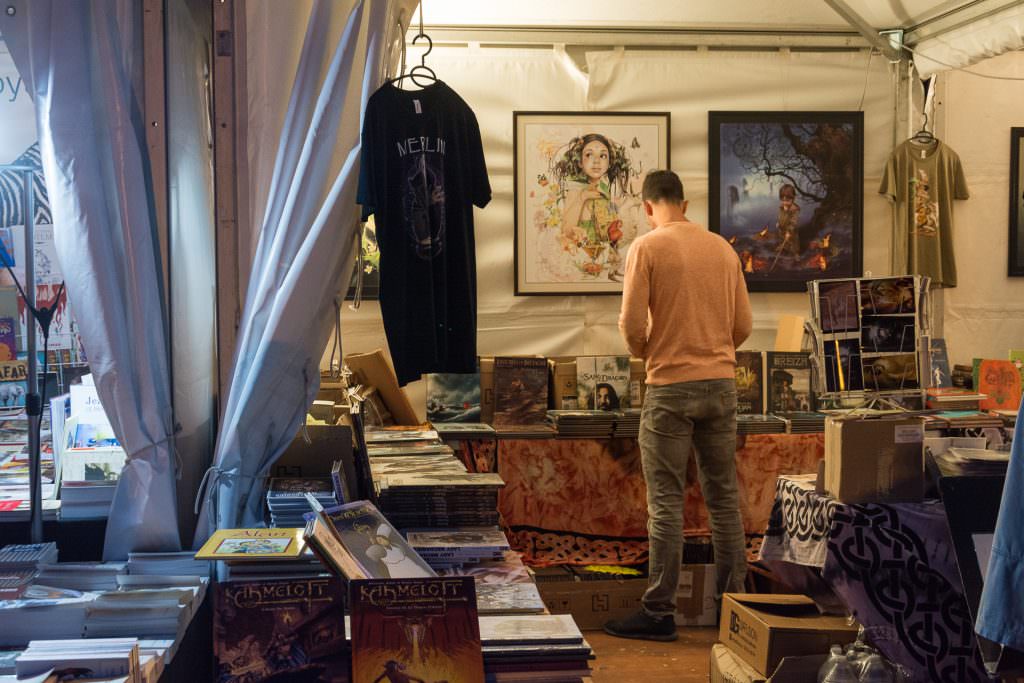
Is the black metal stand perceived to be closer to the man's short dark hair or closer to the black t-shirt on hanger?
the black t-shirt on hanger

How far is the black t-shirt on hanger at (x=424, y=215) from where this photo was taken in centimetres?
263

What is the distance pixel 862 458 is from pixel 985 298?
3204mm

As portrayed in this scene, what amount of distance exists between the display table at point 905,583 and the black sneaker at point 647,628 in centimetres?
132

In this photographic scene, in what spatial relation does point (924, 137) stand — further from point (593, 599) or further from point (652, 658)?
point (652, 658)

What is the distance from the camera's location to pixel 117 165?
8.25 feet

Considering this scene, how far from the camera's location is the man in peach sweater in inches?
158

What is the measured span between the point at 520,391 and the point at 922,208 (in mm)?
2394

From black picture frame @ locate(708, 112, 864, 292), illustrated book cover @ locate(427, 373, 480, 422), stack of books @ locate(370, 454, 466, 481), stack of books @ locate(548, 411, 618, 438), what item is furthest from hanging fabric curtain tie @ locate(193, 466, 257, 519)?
black picture frame @ locate(708, 112, 864, 292)

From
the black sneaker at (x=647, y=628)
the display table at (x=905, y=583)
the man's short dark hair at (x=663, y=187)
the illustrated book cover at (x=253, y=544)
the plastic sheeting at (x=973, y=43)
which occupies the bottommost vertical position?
the black sneaker at (x=647, y=628)

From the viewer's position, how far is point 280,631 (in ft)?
6.95

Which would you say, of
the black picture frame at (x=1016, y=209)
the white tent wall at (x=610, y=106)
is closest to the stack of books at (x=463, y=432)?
the white tent wall at (x=610, y=106)

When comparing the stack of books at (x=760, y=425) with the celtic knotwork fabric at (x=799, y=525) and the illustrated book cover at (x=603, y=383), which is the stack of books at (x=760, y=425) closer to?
the illustrated book cover at (x=603, y=383)

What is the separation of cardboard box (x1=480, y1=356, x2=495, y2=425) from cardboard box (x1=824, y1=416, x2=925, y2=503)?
2288mm

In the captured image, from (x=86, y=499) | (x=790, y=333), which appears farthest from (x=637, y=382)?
(x=86, y=499)
